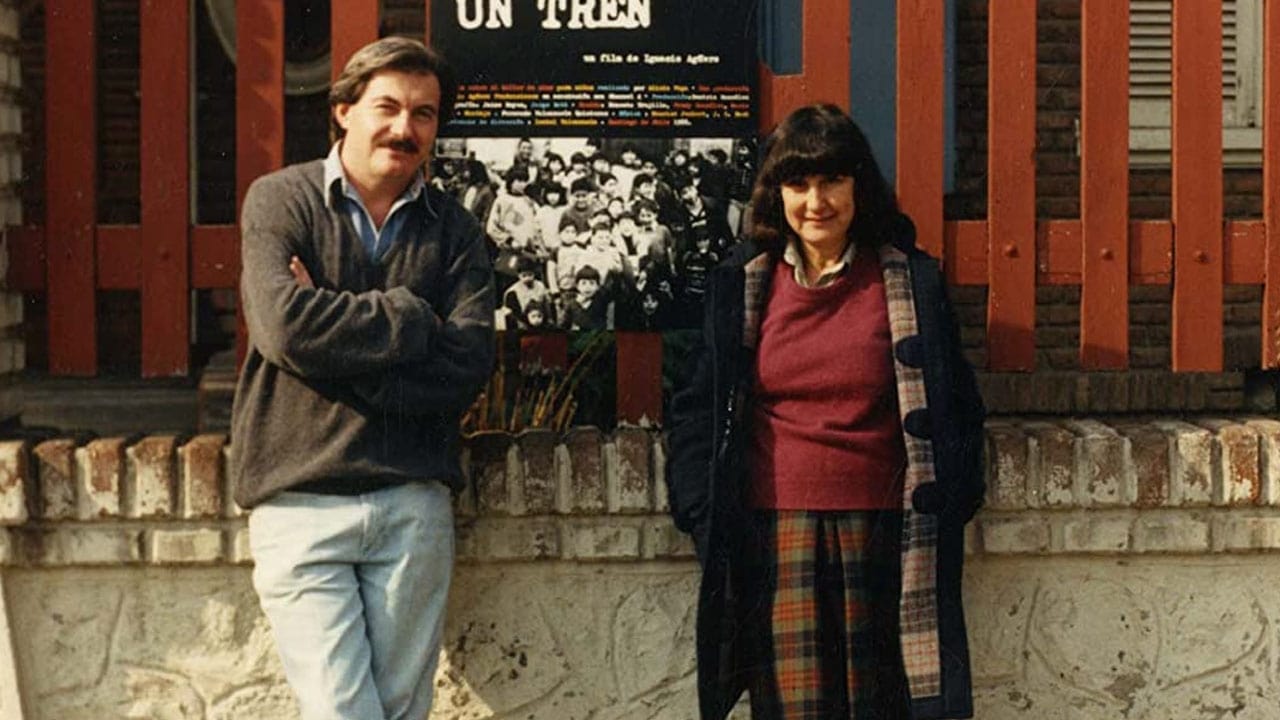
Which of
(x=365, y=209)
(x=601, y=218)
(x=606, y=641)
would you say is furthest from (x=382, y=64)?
(x=606, y=641)

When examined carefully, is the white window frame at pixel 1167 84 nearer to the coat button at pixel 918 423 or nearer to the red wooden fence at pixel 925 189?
the red wooden fence at pixel 925 189

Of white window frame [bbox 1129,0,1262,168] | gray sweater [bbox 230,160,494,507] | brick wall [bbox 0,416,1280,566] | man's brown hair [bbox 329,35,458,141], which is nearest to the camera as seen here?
gray sweater [bbox 230,160,494,507]

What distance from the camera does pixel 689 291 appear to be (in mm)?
3814

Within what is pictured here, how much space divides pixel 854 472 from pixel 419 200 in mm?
1021

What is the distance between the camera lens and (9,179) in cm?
379

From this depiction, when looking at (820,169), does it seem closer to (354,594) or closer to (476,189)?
(476,189)

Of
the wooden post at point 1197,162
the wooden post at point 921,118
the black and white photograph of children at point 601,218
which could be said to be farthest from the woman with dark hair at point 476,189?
the wooden post at point 1197,162

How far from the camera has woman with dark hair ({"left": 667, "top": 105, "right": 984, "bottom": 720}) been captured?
331 cm

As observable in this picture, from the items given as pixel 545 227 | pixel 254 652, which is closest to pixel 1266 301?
pixel 545 227

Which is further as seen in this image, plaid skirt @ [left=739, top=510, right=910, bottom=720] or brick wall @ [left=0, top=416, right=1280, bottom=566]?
brick wall @ [left=0, top=416, right=1280, bottom=566]

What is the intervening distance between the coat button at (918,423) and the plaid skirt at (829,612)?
17 centimetres

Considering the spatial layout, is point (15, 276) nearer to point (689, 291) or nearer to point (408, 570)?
point (408, 570)

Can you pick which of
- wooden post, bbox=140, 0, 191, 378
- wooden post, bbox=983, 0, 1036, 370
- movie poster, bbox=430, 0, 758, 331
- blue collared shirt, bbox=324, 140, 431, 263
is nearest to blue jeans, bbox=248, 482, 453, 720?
blue collared shirt, bbox=324, 140, 431, 263

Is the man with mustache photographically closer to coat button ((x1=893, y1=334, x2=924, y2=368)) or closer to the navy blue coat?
the navy blue coat
